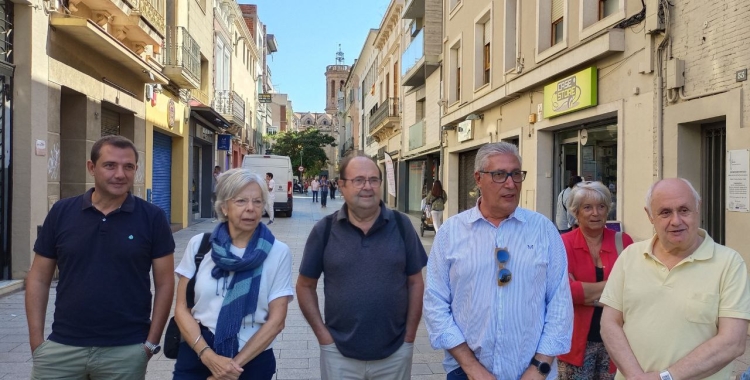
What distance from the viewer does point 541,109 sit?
40.6 feet

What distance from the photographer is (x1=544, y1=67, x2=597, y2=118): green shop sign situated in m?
9.98

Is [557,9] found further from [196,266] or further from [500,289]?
[196,266]

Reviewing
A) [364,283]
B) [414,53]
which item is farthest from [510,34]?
[364,283]

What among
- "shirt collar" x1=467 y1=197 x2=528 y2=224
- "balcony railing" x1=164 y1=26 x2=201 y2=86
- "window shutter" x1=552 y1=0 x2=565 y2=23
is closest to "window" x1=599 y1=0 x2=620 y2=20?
"window shutter" x1=552 y1=0 x2=565 y2=23

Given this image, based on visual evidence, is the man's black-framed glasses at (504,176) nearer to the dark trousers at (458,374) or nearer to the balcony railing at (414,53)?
the dark trousers at (458,374)

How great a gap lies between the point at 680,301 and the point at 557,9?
34.1ft

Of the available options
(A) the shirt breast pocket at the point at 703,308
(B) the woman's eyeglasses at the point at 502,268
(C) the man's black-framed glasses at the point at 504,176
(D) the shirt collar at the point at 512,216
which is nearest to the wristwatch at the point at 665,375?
(A) the shirt breast pocket at the point at 703,308

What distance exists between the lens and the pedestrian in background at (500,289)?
8.96 ft

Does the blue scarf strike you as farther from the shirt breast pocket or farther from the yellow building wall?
the yellow building wall

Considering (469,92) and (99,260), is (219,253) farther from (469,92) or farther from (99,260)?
(469,92)

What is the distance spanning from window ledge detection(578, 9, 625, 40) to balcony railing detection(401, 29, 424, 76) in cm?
1200

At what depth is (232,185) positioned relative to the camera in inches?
121

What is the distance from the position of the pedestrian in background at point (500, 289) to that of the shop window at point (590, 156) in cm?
735

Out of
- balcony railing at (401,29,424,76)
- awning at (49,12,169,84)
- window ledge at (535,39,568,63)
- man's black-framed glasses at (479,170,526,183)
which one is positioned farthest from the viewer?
balcony railing at (401,29,424,76)
